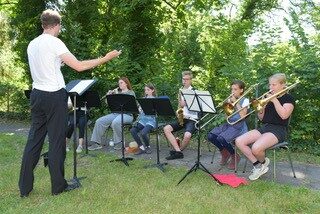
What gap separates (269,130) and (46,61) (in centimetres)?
340

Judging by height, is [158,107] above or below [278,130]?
above

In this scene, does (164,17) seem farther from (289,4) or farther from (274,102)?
(274,102)

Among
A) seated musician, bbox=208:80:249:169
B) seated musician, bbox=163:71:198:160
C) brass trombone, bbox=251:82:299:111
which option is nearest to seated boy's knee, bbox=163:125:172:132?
seated musician, bbox=163:71:198:160

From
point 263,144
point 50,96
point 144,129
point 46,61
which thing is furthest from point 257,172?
point 46,61

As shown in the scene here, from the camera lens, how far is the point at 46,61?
5.25 metres

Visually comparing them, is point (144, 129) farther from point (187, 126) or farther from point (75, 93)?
point (75, 93)

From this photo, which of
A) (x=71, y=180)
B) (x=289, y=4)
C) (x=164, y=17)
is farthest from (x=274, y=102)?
(x=289, y=4)

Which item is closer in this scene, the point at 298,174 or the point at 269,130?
the point at 269,130

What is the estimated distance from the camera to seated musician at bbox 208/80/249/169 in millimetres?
6852

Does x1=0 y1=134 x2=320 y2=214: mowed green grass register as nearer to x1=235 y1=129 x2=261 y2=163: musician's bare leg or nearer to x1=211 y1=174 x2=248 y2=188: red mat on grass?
x1=211 y1=174 x2=248 y2=188: red mat on grass

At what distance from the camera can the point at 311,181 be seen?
6398 mm

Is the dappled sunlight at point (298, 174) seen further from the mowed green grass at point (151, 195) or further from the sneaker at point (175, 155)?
the sneaker at point (175, 155)

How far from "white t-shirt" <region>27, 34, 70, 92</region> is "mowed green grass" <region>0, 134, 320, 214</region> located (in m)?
1.46

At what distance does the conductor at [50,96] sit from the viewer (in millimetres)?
5242
